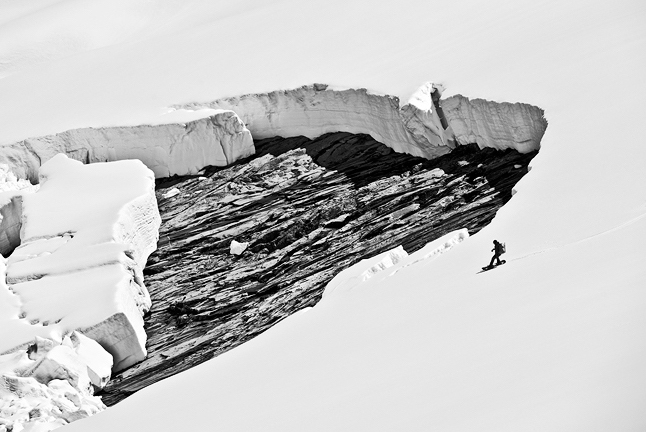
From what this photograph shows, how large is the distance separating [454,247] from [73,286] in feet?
19.7

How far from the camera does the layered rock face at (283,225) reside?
45.6 feet

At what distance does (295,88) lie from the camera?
18516 millimetres

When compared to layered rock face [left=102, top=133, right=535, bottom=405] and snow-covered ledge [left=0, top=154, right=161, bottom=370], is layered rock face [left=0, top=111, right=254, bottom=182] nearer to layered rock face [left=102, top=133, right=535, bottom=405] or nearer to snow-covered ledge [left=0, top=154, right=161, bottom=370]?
layered rock face [left=102, top=133, right=535, bottom=405]

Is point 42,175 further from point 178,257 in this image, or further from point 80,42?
point 80,42

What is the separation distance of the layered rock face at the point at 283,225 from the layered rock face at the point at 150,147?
33 centimetres

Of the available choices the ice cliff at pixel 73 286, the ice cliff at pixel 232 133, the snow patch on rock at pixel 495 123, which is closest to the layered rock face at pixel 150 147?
the ice cliff at pixel 232 133

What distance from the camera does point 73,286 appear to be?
1427cm

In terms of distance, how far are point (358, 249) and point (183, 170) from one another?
5.31 meters

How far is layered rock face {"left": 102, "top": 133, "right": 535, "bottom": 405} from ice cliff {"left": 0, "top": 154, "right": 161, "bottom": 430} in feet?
1.37

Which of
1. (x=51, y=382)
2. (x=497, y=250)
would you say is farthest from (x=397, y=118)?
(x=51, y=382)

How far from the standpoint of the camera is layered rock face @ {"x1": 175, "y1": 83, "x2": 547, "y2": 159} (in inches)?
628

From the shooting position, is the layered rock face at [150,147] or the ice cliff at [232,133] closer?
the ice cliff at [232,133]

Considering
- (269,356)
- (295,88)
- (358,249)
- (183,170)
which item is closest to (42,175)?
(183,170)

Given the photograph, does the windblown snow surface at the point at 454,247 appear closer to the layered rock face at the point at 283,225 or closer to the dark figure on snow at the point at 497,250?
the dark figure on snow at the point at 497,250
